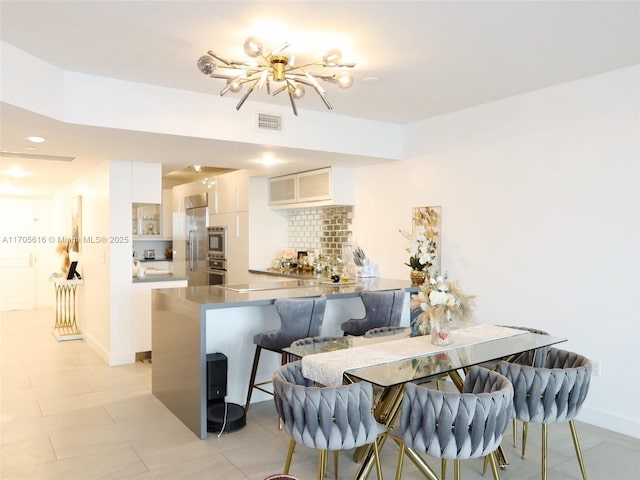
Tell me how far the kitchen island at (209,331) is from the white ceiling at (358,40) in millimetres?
1416

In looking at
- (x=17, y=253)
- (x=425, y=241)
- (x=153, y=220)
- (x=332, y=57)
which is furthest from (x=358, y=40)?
(x=17, y=253)

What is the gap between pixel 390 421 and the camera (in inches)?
103

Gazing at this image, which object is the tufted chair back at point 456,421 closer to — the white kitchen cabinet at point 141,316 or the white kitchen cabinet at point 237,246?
the white kitchen cabinet at point 141,316

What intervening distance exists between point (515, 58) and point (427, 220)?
1915 mm

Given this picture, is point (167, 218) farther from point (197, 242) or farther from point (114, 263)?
point (114, 263)

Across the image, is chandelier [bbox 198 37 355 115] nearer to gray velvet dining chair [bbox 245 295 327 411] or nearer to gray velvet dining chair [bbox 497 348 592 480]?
gray velvet dining chair [bbox 245 295 327 411]

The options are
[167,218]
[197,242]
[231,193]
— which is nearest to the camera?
[231,193]

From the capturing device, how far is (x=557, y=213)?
12.4 ft

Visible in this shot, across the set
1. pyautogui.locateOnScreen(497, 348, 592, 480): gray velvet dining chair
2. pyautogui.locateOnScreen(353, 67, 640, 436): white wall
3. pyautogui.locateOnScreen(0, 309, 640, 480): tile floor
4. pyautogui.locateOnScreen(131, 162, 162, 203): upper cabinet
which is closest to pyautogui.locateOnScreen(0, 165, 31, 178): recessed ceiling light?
pyautogui.locateOnScreen(131, 162, 162, 203): upper cabinet

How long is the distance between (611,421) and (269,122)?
3536 mm

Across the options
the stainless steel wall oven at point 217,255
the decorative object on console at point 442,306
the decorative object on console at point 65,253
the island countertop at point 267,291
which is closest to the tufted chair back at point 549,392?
the decorative object on console at point 442,306

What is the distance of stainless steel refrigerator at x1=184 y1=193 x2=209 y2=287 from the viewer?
7.59m

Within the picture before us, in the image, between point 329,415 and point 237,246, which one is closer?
point 329,415

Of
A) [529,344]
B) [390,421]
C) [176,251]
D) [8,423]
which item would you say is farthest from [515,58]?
[176,251]
